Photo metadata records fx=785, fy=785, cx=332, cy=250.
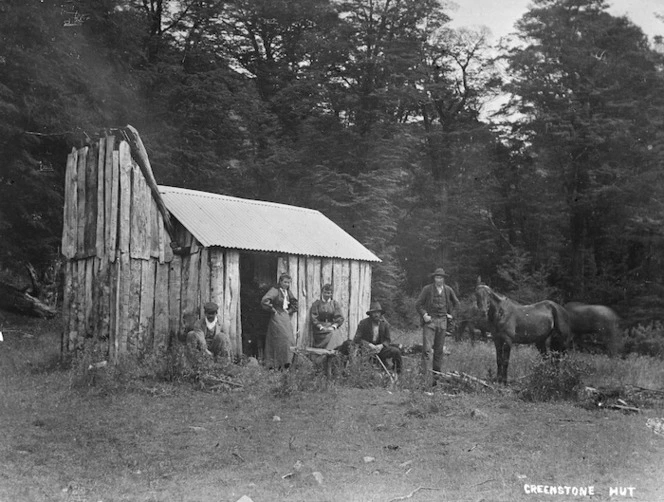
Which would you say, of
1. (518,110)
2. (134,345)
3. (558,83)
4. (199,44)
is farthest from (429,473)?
(199,44)

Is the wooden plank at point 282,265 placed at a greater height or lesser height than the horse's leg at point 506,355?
greater

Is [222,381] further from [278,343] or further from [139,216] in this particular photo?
[139,216]

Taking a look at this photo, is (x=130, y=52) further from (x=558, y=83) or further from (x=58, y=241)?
(x=558, y=83)

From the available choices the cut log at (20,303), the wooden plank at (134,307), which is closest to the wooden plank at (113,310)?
the wooden plank at (134,307)

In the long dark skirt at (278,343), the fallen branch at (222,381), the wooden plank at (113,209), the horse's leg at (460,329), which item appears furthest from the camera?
the horse's leg at (460,329)

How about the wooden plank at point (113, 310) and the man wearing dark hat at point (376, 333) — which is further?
the man wearing dark hat at point (376, 333)

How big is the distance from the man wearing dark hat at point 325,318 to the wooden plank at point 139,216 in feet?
11.4

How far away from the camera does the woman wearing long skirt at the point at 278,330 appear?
570 inches

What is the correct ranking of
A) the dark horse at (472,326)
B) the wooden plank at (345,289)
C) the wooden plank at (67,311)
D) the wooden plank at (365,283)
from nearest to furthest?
the wooden plank at (67,311)
the wooden plank at (345,289)
the wooden plank at (365,283)
the dark horse at (472,326)

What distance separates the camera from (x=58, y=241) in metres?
22.4

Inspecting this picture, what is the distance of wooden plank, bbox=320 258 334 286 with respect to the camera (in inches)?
656

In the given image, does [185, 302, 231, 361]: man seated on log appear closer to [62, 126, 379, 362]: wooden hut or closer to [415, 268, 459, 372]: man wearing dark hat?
[62, 126, 379, 362]: wooden hut

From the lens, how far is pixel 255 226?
16.0 m

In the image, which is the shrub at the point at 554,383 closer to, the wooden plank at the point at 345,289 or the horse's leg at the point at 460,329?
the wooden plank at the point at 345,289
